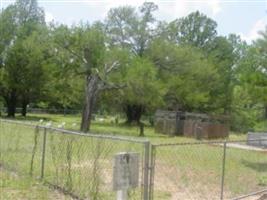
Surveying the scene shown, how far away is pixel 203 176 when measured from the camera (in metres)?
11.6

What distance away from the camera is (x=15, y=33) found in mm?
51625

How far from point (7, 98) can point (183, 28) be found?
22.3 metres

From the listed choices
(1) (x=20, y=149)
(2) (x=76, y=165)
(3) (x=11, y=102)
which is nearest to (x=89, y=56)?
(3) (x=11, y=102)

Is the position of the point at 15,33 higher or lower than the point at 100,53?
higher

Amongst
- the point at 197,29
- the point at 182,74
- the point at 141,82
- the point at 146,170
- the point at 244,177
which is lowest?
the point at 244,177

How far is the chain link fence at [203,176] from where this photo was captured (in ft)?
29.6

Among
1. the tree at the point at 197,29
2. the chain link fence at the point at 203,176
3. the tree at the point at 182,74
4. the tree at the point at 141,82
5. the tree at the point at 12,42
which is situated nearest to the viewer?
the chain link fence at the point at 203,176

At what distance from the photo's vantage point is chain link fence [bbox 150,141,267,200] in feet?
29.6

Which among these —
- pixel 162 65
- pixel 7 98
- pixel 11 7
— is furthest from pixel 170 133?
pixel 11 7

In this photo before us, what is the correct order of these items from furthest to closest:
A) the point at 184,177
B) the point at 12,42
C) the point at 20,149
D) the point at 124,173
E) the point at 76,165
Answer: the point at 12,42
the point at 20,149
the point at 184,177
the point at 76,165
the point at 124,173

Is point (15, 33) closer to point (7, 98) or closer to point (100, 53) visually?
point (7, 98)

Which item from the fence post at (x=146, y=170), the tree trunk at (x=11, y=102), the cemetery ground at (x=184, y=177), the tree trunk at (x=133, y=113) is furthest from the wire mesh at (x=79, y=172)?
the tree trunk at (x=11, y=102)

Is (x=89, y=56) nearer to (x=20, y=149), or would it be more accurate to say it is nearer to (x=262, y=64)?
(x=262, y=64)

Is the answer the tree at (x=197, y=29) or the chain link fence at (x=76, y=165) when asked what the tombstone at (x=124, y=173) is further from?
the tree at (x=197, y=29)
